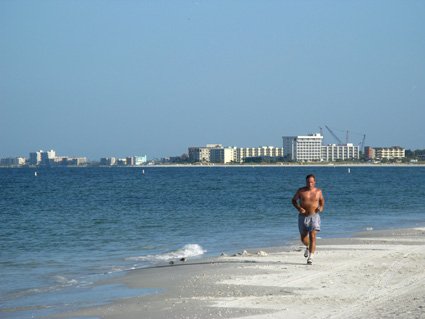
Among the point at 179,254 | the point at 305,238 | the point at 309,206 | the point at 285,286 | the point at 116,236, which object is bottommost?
the point at 116,236

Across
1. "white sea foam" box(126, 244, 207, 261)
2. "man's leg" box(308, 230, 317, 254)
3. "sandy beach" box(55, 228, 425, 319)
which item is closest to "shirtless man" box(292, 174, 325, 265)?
"man's leg" box(308, 230, 317, 254)

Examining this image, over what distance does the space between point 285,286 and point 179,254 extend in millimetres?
6927

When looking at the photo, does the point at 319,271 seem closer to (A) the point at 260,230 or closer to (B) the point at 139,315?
(B) the point at 139,315

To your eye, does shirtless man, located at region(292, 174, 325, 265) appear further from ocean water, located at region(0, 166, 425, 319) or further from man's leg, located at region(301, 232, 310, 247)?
ocean water, located at region(0, 166, 425, 319)

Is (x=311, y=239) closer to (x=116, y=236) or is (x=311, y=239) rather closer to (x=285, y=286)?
(x=285, y=286)

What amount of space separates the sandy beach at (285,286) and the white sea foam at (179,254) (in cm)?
148

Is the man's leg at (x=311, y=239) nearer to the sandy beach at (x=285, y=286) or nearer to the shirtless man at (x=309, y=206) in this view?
the shirtless man at (x=309, y=206)

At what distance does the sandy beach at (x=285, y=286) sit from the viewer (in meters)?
10.4

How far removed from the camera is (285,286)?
1229 centimetres

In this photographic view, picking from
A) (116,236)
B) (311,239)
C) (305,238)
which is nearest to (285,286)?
(311,239)

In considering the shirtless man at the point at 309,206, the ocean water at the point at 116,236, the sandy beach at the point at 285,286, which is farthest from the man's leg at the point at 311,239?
the ocean water at the point at 116,236

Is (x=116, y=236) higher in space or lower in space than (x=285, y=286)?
lower

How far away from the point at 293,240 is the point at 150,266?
6.12 m

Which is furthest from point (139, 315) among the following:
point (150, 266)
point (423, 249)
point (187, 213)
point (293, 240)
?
point (187, 213)
